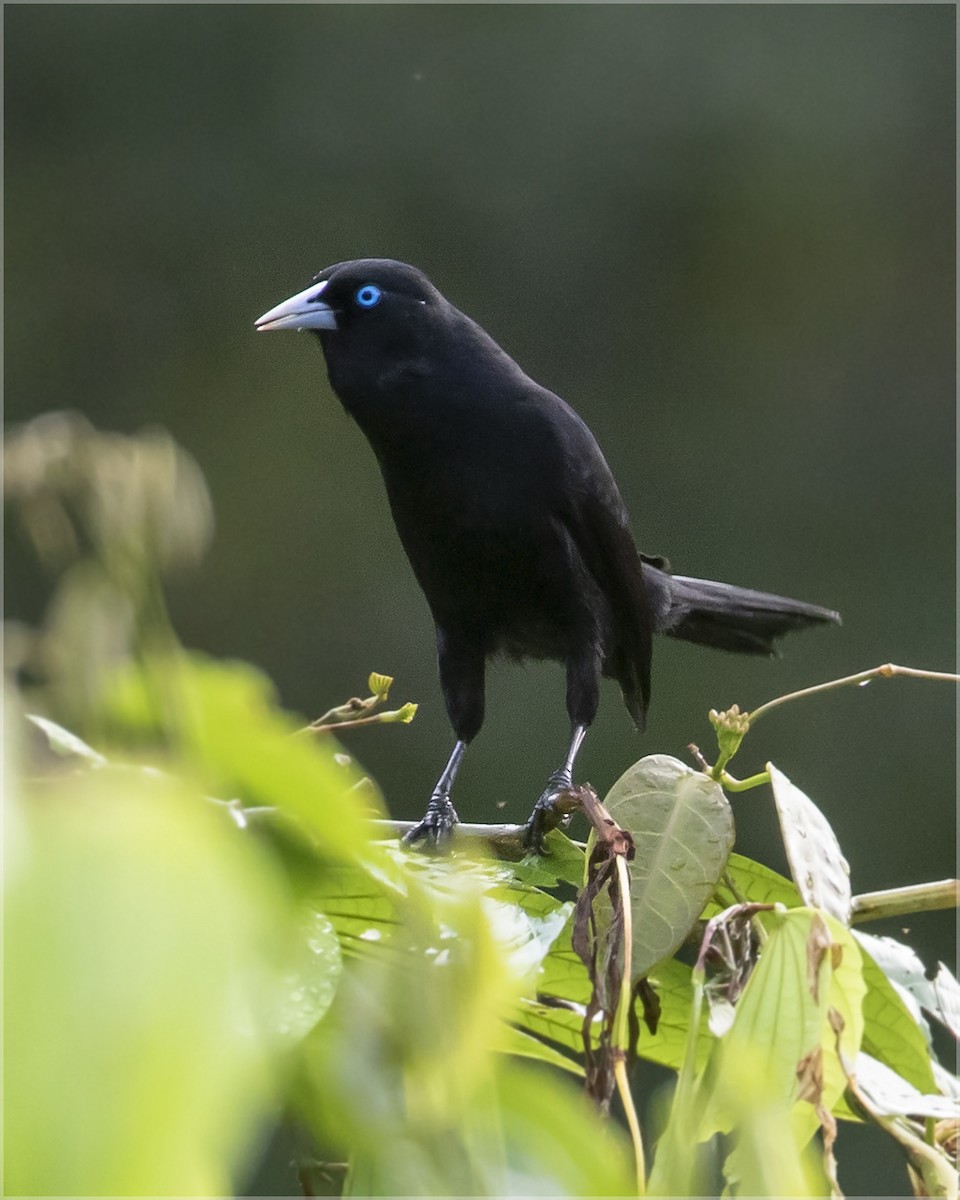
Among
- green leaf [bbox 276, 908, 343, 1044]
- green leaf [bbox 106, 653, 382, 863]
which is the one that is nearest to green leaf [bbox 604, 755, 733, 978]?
green leaf [bbox 276, 908, 343, 1044]

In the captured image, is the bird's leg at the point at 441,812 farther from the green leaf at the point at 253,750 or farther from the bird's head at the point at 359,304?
the green leaf at the point at 253,750

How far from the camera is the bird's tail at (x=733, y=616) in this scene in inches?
111

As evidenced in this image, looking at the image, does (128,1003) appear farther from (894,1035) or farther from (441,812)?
(441,812)

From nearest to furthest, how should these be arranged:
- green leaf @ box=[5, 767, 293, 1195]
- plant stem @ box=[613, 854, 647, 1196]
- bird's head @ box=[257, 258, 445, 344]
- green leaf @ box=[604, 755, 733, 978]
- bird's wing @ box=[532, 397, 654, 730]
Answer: green leaf @ box=[5, 767, 293, 1195], plant stem @ box=[613, 854, 647, 1196], green leaf @ box=[604, 755, 733, 978], bird's head @ box=[257, 258, 445, 344], bird's wing @ box=[532, 397, 654, 730]

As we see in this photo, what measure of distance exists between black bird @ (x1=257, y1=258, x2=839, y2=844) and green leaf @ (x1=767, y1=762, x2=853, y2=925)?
1.10 m

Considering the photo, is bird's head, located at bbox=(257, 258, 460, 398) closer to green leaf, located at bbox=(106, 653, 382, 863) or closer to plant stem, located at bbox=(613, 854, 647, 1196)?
plant stem, located at bbox=(613, 854, 647, 1196)

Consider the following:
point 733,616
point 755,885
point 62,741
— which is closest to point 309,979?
point 62,741

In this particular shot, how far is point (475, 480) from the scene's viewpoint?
2.08 meters

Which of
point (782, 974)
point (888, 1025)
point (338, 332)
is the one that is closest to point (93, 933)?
point (782, 974)

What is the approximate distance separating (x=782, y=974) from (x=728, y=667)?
5.08 metres

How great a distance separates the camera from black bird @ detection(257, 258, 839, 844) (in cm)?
207

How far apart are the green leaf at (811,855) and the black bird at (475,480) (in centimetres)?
110

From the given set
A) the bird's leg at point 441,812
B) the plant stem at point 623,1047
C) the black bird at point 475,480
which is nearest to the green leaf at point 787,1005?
the plant stem at point 623,1047

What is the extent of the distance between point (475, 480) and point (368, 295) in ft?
1.01
